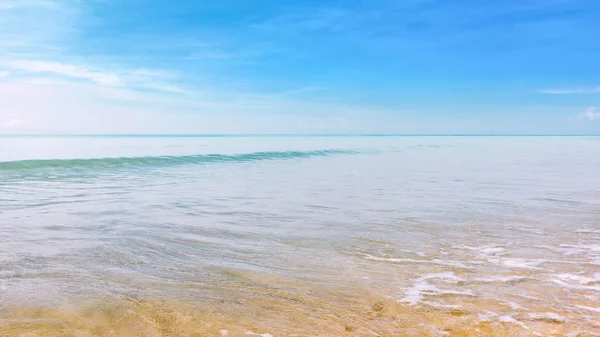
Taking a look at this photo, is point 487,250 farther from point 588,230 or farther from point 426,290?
point 588,230

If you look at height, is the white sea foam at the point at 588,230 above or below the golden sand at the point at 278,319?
above

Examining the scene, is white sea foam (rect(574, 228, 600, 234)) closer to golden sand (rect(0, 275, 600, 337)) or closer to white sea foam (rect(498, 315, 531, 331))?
golden sand (rect(0, 275, 600, 337))

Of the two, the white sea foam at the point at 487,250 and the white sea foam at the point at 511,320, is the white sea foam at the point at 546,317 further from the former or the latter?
the white sea foam at the point at 487,250

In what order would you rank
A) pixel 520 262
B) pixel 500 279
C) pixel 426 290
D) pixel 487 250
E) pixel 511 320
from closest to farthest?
pixel 511 320 → pixel 426 290 → pixel 500 279 → pixel 520 262 → pixel 487 250

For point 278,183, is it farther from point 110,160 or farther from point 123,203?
point 110,160

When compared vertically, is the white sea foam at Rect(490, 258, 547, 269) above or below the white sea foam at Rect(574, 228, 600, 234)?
below

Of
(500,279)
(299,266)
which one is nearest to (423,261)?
(500,279)

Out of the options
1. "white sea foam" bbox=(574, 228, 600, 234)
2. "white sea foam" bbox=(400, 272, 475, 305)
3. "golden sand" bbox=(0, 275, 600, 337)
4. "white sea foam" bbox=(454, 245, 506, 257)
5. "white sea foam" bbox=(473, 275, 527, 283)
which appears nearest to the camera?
"golden sand" bbox=(0, 275, 600, 337)

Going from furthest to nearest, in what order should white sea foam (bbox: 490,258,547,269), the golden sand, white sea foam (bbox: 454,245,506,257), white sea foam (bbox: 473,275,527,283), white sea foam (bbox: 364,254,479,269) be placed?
white sea foam (bbox: 454,245,506,257) < white sea foam (bbox: 364,254,479,269) < white sea foam (bbox: 490,258,547,269) < white sea foam (bbox: 473,275,527,283) < the golden sand

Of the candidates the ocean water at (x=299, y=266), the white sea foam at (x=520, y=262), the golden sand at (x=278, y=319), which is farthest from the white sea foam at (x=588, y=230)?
the golden sand at (x=278, y=319)

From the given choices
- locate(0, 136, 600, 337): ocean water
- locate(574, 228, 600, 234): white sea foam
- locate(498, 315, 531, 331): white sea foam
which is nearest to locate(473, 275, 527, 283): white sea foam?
locate(0, 136, 600, 337): ocean water

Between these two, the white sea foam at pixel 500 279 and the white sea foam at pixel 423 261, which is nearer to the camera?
the white sea foam at pixel 500 279

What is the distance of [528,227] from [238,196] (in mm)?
8183

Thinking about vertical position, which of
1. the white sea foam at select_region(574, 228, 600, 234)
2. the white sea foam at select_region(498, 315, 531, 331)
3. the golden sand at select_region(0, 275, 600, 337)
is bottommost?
the white sea foam at select_region(498, 315, 531, 331)
